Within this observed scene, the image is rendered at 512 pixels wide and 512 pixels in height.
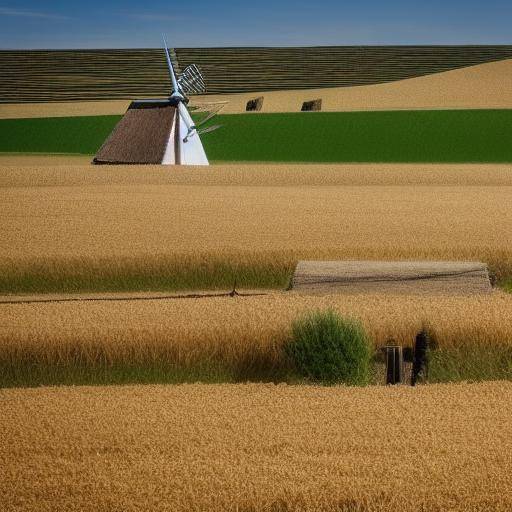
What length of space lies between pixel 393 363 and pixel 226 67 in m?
42.3

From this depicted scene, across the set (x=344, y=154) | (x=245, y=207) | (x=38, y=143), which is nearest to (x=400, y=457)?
(x=245, y=207)

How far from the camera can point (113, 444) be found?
510cm

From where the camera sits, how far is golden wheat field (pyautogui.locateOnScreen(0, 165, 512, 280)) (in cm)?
1171

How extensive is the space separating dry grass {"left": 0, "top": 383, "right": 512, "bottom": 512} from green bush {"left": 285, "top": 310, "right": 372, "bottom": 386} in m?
0.69

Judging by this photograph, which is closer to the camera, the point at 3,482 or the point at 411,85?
the point at 3,482

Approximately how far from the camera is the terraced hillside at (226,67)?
47156mm

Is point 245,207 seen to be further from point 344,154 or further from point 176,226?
point 344,154

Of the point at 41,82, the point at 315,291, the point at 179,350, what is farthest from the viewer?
the point at 41,82

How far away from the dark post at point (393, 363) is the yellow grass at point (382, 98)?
3407cm

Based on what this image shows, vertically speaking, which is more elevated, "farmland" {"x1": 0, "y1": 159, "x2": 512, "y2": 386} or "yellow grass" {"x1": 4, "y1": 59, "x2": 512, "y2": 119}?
"yellow grass" {"x1": 4, "y1": 59, "x2": 512, "y2": 119}

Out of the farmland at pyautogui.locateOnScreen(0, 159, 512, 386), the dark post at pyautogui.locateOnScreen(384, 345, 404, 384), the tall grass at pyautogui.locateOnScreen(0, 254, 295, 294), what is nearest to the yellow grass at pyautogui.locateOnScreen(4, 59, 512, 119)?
the farmland at pyautogui.locateOnScreen(0, 159, 512, 386)

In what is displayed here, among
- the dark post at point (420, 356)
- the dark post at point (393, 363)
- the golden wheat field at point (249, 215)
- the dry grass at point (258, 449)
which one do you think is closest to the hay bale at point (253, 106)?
the golden wheat field at point (249, 215)

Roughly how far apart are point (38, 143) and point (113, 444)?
31.3 m

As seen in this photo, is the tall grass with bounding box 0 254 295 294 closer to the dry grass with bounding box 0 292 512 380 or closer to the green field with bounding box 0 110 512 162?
the dry grass with bounding box 0 292 512 380
